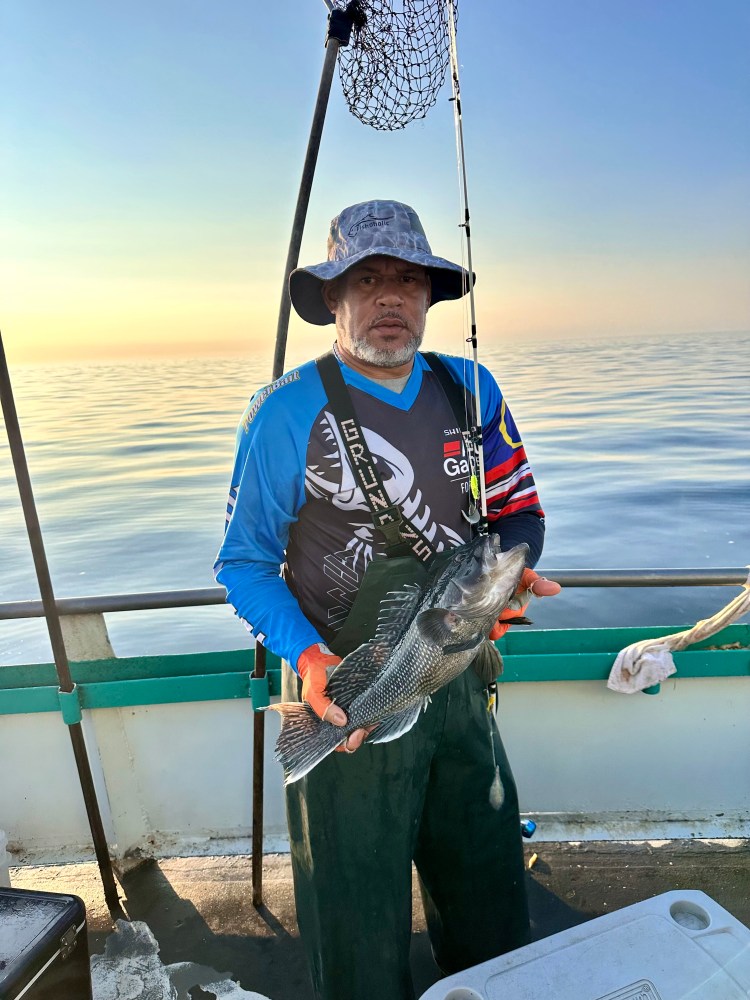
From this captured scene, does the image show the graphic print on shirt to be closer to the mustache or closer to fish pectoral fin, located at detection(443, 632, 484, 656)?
the mustache

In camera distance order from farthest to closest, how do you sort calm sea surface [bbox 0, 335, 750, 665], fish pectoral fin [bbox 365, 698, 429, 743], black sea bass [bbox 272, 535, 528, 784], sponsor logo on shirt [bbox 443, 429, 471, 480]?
calm sea surface [bbox 0, 335, 750, 665], sponsor logo on shirt [bbox 443, 429, 471, 480], fish pectoral fin [bbox 365, 698, 429, 743], black sea bass [bbox 272, 535, 528, 784]

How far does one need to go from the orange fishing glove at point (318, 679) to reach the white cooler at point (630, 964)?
669 mm

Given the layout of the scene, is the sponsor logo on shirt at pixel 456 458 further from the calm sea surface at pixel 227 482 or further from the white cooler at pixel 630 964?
the calm sea surface at pixel 227 482

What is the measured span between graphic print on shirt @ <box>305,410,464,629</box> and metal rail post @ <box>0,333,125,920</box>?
4.09 feet

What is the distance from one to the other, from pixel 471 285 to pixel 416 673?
1.28m

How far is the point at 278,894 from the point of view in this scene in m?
2.95

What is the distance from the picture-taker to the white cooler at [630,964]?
163 cm

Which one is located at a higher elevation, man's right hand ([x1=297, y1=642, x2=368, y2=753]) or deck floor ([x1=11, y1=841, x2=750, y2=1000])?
man's right hand ([x1=297, y1=642, x2=368, y2=753])

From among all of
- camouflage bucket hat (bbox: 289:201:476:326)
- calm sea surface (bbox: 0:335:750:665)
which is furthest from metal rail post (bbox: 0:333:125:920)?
calm sea surface (bbox: 0:335:750:665)

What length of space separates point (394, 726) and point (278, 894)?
160cm

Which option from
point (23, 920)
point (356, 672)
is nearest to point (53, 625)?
point (23, 920)

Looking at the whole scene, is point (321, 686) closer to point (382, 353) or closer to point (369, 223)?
point (382, 353)

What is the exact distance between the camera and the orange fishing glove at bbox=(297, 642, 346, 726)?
185 centimetres

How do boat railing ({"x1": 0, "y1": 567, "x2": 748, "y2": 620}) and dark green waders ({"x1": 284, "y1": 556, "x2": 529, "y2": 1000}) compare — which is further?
boat railing ({"x1": 0, "y1": 567, "x2": 748, "y2": 620})
